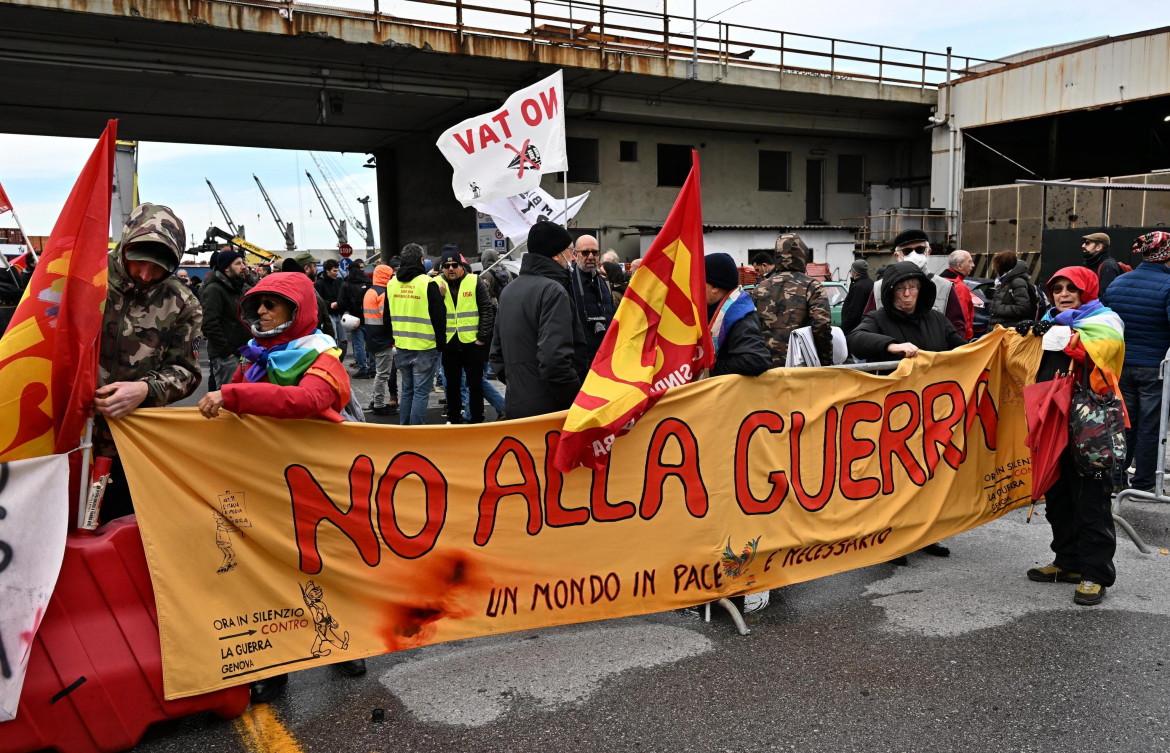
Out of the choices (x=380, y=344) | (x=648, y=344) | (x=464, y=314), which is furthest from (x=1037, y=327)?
(x=380, y=344)

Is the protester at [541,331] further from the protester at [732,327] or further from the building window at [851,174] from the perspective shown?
the building window at [851,174]

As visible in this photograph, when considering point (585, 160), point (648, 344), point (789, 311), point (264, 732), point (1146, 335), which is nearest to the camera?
point (264, 732)

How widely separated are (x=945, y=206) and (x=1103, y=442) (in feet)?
81.4

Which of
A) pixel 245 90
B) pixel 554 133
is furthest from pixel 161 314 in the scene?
pixel 245 90

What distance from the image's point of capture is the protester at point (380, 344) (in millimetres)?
10422

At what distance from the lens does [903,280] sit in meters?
5.12

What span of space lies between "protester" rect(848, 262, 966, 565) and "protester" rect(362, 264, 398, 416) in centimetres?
629

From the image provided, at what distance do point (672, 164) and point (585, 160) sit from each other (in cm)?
312

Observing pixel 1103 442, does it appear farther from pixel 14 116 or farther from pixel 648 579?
pixel 14 116

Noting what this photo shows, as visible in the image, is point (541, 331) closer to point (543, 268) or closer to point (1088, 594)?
point (543, 268)

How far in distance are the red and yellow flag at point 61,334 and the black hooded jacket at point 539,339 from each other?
84.6 inches

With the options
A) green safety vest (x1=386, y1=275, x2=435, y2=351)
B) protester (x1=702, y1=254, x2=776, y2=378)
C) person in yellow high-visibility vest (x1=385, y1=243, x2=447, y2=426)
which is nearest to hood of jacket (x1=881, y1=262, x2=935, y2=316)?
protester (x1=702, y1=254, x2=776, y2=378)

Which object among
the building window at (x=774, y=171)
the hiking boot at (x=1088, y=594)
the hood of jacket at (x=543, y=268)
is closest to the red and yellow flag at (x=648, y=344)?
the hood of jacket at (x=543, y=268)

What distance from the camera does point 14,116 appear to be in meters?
22.0
